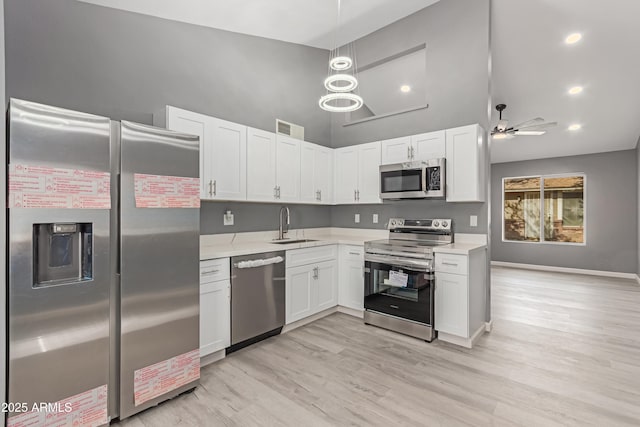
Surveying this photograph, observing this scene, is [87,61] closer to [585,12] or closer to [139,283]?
[139,283]

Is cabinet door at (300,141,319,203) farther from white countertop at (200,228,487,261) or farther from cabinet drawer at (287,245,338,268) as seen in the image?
cabinet drawer at (287,245,338,268)

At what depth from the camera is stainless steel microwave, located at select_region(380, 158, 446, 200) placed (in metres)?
3.32

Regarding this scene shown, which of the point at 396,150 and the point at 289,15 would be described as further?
the point at 396,150

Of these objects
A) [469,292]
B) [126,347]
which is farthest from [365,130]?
[126,347]

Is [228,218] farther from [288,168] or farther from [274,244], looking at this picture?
[288,168]

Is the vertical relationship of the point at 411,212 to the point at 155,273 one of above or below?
above

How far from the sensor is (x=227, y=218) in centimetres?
333

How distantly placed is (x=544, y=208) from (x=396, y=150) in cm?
567

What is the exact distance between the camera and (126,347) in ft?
6.04

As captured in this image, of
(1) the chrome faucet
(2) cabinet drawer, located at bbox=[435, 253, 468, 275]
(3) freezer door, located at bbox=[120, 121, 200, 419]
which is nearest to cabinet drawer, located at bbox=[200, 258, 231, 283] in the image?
(3) freezer door, located at bbox=[120, 121, 200, 419]

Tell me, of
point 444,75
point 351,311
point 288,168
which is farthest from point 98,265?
point 444,75

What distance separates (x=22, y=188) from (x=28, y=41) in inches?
55.0

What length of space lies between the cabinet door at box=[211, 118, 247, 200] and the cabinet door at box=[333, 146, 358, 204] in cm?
157

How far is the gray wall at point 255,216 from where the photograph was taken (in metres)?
3.18
